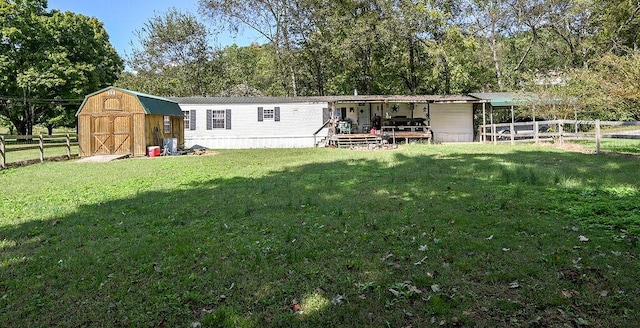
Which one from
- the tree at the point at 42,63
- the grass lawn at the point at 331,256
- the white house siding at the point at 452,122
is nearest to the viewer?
the grass lawn at the point at 331,256

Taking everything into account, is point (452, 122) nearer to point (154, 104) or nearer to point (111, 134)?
point (154, 104)

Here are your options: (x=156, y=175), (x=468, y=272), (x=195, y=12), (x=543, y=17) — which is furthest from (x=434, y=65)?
(x=468, y=272)

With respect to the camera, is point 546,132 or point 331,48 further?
point 331,48

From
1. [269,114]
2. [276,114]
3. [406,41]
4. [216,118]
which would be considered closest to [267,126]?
[269,114]

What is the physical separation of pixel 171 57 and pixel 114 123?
18.7 m

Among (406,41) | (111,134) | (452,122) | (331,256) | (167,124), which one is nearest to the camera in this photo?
(331,256)

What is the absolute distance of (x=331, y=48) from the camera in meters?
30.4

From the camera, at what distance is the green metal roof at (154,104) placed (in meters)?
17.6

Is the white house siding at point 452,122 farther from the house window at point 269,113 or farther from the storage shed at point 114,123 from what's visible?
the storage shed at point 114,123

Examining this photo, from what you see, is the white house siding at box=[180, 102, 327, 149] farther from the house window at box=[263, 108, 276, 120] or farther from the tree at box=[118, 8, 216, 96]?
the tree at box=[118, 8, 216, 96]

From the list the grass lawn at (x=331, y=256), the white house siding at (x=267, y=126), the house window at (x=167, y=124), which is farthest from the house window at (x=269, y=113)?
the grass lawn at (x=331, y=256)

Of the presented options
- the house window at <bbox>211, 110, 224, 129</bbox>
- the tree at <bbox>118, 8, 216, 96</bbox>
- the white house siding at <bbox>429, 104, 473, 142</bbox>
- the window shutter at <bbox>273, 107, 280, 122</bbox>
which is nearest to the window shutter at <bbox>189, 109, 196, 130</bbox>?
the house window at <bbox>211, 110, 224, 129</bbox>

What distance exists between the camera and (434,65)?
29.8m

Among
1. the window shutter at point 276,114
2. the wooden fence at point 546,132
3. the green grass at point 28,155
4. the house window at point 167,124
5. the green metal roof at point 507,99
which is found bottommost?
the green grass at point 28,155
